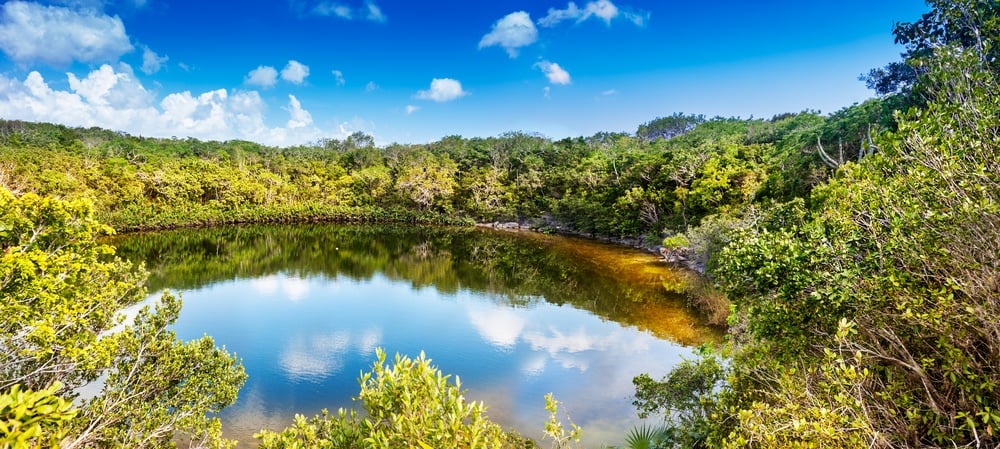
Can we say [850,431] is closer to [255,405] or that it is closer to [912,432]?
[912,432]

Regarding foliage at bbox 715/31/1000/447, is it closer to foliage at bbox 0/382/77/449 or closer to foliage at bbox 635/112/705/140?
foliage at bbox 0/382/77/449

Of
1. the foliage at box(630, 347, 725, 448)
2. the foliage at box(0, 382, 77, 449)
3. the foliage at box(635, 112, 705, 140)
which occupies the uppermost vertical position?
the foliage at box(635, 112, 705, 140)

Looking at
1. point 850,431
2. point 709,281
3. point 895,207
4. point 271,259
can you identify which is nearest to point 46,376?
point 850,431

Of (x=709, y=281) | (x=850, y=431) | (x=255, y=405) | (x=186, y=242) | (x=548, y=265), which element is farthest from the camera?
(x=186, y=242)

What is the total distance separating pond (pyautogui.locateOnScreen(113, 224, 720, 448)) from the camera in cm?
1466

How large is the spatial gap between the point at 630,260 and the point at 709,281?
863cm

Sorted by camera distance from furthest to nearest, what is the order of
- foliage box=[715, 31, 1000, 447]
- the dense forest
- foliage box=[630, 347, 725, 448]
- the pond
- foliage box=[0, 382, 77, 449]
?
the pond → foliage box=[630, 347, 725, 448] → foliage box=[715, 31, 1000, 447] → the dense forest → foliage box=[0, 382, 77, 449]

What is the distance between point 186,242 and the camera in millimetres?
40812

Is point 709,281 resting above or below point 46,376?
below

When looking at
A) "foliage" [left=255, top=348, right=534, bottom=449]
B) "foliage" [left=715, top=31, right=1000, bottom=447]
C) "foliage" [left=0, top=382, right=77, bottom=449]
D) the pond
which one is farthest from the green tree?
"foliage" [left=0, top=382, right=77, bottom=449]

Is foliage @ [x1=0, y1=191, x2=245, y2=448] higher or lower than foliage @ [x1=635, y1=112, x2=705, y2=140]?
below

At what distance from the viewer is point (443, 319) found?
22.3m

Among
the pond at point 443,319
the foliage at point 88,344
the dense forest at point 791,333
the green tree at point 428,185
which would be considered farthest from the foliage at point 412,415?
the green tree at point 428,185

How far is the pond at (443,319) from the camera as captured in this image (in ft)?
48.1
